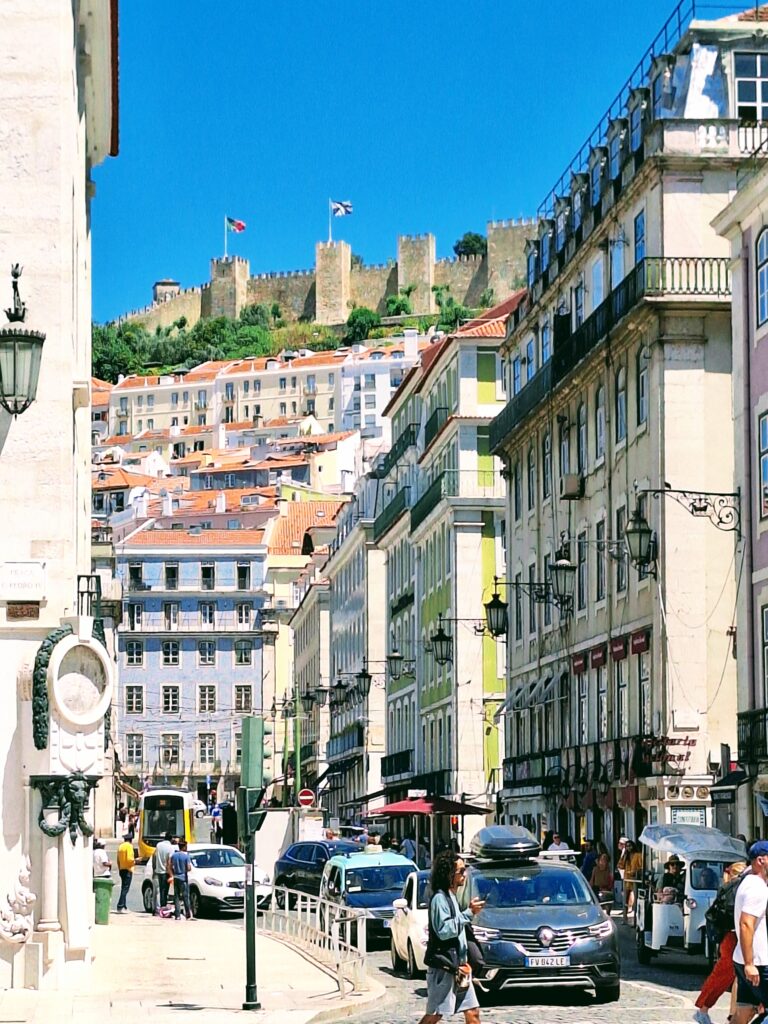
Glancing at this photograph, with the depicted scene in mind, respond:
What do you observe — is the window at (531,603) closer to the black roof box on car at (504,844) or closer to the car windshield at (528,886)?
the black roof box on car at (504,844)

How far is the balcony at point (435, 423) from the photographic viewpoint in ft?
221

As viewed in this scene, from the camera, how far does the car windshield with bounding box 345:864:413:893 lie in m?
32.9

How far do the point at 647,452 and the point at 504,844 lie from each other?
51.7 ft

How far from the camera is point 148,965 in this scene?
25.7 m

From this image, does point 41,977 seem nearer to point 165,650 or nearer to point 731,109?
point 731,109

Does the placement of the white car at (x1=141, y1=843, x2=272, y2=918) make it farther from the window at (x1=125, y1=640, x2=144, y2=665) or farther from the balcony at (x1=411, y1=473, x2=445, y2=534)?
the window at (x1=125, y1=640, x2=144, y2=665)

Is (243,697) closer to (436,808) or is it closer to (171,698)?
(171,698)

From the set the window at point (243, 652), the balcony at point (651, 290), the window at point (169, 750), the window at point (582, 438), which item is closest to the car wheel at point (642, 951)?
the balcony at point (651, 290)

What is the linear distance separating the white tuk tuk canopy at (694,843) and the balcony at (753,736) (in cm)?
502

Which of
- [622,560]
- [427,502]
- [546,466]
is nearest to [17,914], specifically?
[622,560]

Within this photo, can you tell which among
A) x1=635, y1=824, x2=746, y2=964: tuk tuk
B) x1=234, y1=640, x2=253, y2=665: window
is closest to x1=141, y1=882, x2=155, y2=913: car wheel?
x1=635, y1=824, x2=746, y2=964: tuk tuk

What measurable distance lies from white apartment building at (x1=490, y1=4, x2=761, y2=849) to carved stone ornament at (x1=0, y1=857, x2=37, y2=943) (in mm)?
17757

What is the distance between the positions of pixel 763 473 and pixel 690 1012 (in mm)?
16407

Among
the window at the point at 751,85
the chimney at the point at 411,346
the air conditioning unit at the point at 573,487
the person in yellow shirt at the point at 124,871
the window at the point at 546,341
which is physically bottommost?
the person in yellow shirt at the point at 124,871
